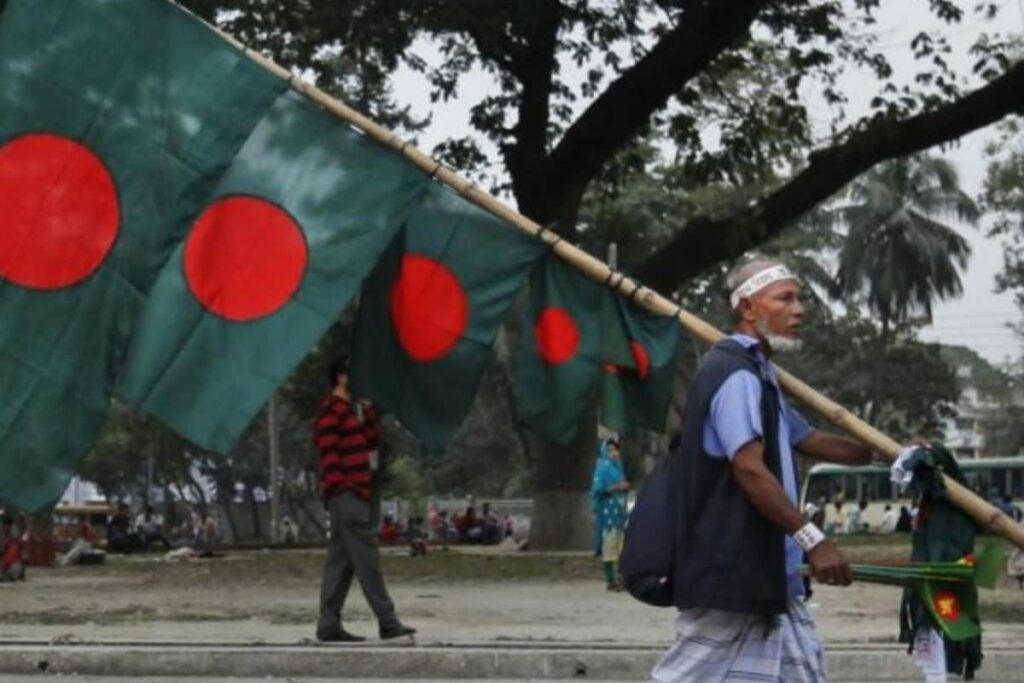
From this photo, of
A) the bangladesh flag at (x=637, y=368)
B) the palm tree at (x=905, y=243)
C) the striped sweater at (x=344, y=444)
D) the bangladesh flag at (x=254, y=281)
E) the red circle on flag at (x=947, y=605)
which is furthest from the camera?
the palm tree at (x=905, y=243)

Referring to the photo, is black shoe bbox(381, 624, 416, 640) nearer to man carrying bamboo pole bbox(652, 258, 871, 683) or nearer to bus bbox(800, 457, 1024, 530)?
man carrying bamboo pole bbox(652, 258, 871, 683)

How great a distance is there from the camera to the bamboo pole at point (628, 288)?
6.99 m

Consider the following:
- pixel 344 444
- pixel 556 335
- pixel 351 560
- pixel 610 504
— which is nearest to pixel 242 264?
pixel 556 335

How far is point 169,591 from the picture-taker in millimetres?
21141

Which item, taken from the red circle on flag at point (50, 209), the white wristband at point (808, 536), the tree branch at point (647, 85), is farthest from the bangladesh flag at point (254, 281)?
the tree branch at point (647, 85)

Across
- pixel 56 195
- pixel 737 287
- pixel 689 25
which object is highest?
pixel 689 25

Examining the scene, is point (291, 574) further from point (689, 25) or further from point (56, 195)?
point (56, 195)

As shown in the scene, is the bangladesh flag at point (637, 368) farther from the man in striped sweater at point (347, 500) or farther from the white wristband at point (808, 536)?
the man in striped sweater at point (347, 500)

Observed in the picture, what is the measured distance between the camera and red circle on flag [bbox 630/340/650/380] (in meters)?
9.46

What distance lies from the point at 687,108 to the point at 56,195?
Answer: 22317mm

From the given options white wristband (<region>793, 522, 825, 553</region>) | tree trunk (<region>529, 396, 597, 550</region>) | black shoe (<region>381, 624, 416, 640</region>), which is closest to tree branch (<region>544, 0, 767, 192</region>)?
A: tree trunk (<region>529, 396, 597, 550</region>)

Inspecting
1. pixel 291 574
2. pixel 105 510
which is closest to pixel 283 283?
pixel 291 574

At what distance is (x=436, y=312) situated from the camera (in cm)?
970

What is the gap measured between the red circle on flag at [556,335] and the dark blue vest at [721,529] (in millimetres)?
3222
